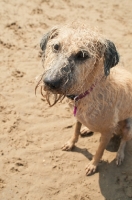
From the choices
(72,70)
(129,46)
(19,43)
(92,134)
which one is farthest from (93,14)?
(72,70)

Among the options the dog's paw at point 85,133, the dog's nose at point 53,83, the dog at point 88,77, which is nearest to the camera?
the dog's nose at point 53,83

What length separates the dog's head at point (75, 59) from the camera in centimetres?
261

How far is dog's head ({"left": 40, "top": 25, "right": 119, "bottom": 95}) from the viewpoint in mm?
2613

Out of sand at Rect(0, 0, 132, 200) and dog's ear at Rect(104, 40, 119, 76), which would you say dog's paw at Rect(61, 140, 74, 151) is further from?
dog's ear at Rect(104, 40, 119, 76)

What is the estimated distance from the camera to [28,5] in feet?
22.6

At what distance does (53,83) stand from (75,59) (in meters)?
0.38

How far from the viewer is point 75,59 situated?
2.73 meters

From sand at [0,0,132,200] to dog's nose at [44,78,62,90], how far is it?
6.10ft

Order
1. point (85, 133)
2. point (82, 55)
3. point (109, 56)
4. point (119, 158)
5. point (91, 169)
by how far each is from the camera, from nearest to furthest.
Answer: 1. point (82, 55)
2. point (109, 56)
3. point (91, 169)
4. point (119, 158)
5. point (85, 133)

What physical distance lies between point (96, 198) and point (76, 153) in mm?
757

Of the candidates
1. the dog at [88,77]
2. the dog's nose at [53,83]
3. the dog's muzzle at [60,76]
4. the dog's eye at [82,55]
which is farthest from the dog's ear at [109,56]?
the dog's nose at [53,83]

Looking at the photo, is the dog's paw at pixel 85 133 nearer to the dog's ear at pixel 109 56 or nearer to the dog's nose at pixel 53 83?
the dog's ear at pixel 109 56

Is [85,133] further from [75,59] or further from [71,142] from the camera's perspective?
[75,59]

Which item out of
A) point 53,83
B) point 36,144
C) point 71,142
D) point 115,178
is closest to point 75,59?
point 53,83
